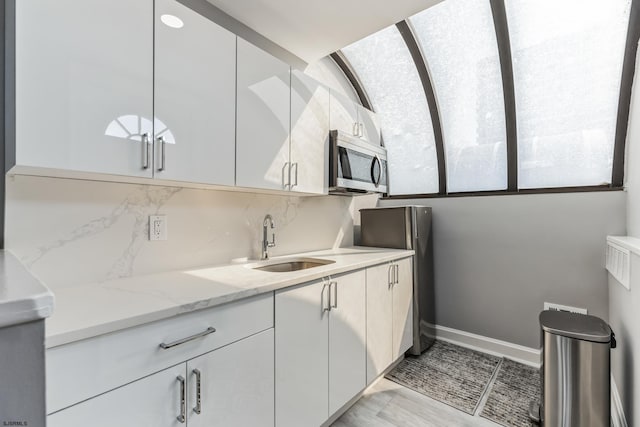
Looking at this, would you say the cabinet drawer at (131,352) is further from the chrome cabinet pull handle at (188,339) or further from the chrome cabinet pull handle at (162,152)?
the chrome cabinet pull handle at (162,152)

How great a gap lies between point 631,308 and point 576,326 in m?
0.27

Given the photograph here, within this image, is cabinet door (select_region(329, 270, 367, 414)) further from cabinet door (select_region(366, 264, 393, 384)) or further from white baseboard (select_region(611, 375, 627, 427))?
white baseboard (select_region(611, 375, 627, 427))

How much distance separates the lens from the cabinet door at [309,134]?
1962mm

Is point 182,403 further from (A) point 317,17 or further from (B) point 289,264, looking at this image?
(A) point 317,17

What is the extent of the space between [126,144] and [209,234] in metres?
0.77

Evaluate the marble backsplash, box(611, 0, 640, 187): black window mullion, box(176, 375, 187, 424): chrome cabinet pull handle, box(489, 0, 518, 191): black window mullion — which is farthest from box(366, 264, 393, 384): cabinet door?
box(611, 0, 640, 187): black window mullion

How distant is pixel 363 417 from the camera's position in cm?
188

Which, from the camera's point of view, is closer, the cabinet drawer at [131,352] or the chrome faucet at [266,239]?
the cabinet drawer at [131,352]

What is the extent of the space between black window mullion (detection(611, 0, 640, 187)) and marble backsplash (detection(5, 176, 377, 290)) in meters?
2.61

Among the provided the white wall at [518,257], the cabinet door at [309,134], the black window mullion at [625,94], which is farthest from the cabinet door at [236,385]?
the black window mullion at [625,94]

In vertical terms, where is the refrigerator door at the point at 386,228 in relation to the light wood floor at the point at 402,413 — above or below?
above

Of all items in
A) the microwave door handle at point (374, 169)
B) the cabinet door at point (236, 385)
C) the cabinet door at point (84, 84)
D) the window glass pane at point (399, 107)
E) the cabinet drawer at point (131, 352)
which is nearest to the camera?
the cabinet drawer at point (131, 352)

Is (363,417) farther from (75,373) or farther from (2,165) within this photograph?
(2,165)

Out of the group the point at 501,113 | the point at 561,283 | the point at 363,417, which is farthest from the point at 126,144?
the point at 561,283
